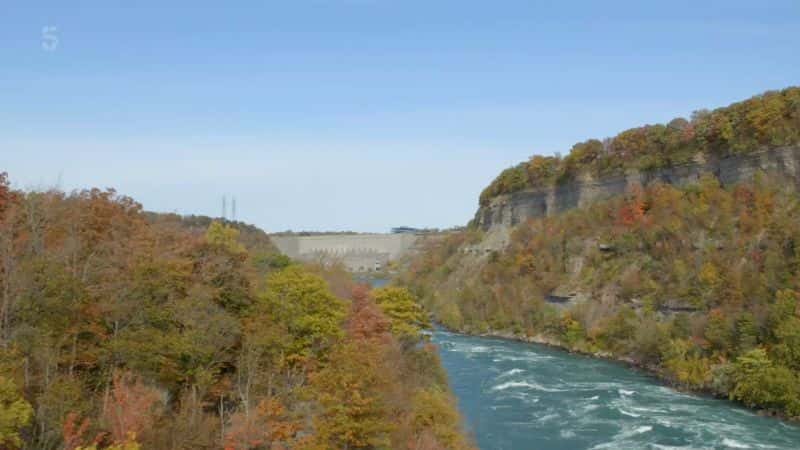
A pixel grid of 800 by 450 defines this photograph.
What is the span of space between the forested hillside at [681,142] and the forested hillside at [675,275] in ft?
0.35

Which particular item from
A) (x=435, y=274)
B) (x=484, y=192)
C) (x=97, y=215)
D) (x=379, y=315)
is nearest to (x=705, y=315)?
(x=379, y=315)

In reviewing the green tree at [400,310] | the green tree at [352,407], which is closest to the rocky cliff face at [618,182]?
the green tree at [400,310]

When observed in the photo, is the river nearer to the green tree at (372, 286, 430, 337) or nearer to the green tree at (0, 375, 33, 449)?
the green tree at (372, 286, 430, 337)

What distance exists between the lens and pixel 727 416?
86.5ft

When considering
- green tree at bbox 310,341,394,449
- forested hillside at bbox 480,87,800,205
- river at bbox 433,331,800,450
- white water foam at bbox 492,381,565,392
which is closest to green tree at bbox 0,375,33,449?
green tree at bbox 310,341,394,449

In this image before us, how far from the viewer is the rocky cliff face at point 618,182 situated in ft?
134

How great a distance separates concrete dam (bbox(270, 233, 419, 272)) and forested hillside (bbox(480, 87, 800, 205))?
48894 millimetres

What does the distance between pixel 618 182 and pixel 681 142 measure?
7446mm

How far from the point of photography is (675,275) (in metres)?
40.2

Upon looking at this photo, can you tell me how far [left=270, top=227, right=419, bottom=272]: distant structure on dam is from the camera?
378 ft

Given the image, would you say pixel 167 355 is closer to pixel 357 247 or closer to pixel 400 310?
pixel 400 310

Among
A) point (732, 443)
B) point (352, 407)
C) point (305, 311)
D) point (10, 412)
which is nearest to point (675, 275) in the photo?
point (732, 443)

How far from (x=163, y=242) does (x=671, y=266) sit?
2826 centimetres

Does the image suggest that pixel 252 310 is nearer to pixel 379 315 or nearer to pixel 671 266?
pixel 379 315
